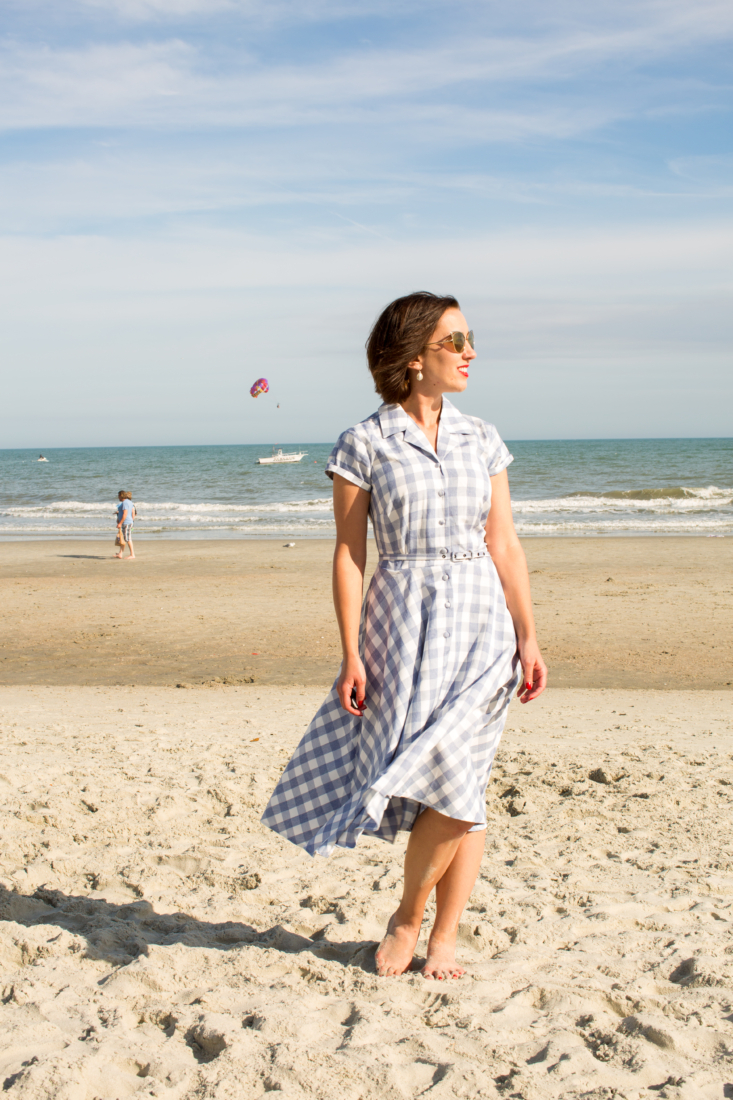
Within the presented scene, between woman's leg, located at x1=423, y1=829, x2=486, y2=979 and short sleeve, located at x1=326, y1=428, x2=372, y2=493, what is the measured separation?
106cm

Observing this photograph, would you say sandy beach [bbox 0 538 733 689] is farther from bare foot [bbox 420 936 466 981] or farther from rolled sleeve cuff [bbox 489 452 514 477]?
rolled sleeve cuff [bbox 489 452 514 477]

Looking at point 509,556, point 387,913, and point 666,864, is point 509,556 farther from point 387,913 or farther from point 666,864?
point 666,864

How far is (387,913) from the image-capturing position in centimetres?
304

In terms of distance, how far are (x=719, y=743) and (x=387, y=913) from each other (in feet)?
9.23

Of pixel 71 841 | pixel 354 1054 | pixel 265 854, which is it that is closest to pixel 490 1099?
pixel 354 1054

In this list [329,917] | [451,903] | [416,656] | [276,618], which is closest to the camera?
[416,656]

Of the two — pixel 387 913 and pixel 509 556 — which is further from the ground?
pixel 509 556

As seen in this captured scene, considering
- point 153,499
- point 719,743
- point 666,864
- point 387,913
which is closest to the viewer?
point 387,913

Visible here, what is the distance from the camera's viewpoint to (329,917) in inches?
Answer: 120

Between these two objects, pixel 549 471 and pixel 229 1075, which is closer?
pixel 229 1075

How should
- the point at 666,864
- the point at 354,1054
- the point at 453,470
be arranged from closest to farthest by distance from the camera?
the point at 354,1054, the point at 453,470, the point at 666,864

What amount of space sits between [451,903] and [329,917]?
1.97 feet

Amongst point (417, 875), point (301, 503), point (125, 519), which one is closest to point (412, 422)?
point (417, 875)

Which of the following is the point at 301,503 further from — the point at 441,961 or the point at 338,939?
the point at 441,961
